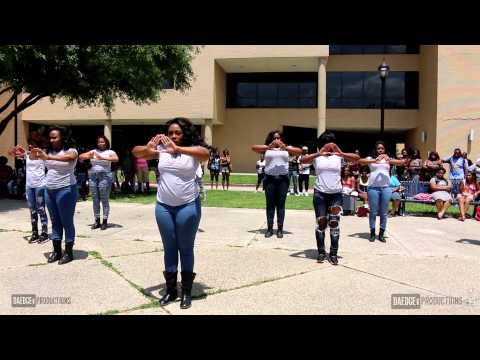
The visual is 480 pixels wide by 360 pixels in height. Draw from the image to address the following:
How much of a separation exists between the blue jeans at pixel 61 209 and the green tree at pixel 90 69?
21.4ft

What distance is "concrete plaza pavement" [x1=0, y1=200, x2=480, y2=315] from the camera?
4242 mm

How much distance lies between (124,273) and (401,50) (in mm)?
28384

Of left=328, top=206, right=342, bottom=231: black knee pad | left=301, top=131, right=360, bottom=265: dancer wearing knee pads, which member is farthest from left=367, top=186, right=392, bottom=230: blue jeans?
left=328, top=206, right=342, bottom=231: black knee pad

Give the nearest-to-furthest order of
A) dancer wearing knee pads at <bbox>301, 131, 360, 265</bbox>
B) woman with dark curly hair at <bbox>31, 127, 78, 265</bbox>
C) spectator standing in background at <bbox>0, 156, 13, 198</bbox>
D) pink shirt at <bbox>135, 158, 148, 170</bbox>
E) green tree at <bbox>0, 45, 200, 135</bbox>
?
woman with dark curly hair at <bbox>31, 127, 78, 265</bbox>
dancer wearing knee pads at <bbox>301, 131, 360, 265</bbox>
green tree at <bbox>0, 45, 200, 135</bbox>
spectator standing in background at <bbox>0, 156, 13, 198</bbox>
pink shirt at <bbox>135, 158, 148, 170</bbox>

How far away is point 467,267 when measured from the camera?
19.2 ft

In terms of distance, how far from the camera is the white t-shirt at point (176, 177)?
13.6ft

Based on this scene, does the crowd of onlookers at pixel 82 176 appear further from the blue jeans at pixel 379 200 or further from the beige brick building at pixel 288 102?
the beige brick building at pixel 288 102

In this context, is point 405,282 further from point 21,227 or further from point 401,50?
point 401,50

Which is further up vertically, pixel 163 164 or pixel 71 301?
pixel 163 164

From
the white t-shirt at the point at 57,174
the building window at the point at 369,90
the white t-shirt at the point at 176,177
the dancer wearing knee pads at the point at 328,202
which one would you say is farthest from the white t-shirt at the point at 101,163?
the building window at the point at 369,90

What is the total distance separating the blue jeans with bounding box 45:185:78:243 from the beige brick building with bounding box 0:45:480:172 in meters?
22.2

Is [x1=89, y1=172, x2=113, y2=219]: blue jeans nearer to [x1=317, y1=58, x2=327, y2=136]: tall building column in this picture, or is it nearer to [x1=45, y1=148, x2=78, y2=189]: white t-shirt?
[x1=45, y1=148, x2=78, y2=189]: white t-shirt

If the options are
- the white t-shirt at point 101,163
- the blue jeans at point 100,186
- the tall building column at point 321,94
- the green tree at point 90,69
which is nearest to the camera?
the white t-shirt at point 101,163
